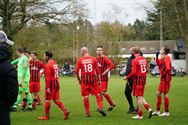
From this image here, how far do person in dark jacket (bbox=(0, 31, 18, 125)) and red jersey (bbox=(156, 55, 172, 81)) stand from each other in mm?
8214

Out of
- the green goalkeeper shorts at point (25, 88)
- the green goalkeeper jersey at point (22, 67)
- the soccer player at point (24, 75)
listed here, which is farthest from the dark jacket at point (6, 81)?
the green goalkeeper shorts at point (25, 88)

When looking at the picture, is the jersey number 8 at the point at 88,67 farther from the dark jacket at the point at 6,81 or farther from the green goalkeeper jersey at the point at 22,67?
the dark jacket at the point at 6,81

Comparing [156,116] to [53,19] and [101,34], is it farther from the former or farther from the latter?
[101,34]

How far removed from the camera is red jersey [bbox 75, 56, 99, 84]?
1404 centimetres

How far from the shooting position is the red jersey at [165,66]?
14125 millimetres

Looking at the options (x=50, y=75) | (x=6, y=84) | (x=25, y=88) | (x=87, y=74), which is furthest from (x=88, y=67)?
(x=6, y=84)

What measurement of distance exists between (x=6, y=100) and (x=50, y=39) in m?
47.5

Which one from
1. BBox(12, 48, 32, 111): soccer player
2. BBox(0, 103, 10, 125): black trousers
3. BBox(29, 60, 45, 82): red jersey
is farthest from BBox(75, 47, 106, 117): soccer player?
BBox(0, 103, 10, 125): black trousers

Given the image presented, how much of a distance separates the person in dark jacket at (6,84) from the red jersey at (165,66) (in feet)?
26.9

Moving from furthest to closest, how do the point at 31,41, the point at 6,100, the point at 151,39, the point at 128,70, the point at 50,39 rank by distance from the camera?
the point at 151,39
the point at 50,39
the point at 31,41
the point at 128,70
the point at 6,100

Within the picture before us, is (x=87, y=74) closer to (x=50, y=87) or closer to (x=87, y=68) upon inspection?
(x=87, y=68)

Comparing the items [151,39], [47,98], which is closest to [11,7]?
[47,98]

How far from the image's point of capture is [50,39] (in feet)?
177

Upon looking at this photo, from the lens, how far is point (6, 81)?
6.56 meters
